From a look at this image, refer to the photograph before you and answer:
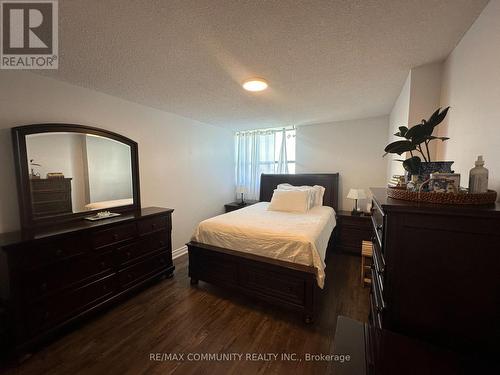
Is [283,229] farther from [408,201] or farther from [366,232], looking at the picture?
[366,232]

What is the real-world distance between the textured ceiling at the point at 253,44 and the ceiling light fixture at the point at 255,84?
0.36ft

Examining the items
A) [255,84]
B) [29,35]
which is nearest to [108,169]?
[29,35]

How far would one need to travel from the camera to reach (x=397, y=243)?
96 cm

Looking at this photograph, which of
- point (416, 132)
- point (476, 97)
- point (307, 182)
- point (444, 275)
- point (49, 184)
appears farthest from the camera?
point (307, 182)

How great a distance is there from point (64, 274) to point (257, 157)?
11.9ft

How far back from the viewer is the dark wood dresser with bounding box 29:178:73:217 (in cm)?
190

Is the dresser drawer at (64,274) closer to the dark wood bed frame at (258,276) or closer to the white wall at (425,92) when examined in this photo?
the dark wood bed frame at (258,276)

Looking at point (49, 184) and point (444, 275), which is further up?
point (49, 184)

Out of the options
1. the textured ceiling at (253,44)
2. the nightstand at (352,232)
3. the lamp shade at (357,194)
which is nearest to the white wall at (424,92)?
the textured ceiling at (253,44)

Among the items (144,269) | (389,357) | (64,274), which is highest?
(389,357)

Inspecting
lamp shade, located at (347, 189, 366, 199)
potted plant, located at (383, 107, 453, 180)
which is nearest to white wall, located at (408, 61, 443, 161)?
potted plant, located at (383, 107, 453, 180)

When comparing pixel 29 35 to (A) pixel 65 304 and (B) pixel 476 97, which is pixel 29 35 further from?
(B) pixel 476 97

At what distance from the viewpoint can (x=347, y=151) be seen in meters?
3.80

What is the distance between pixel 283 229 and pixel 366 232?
1.81 meters
